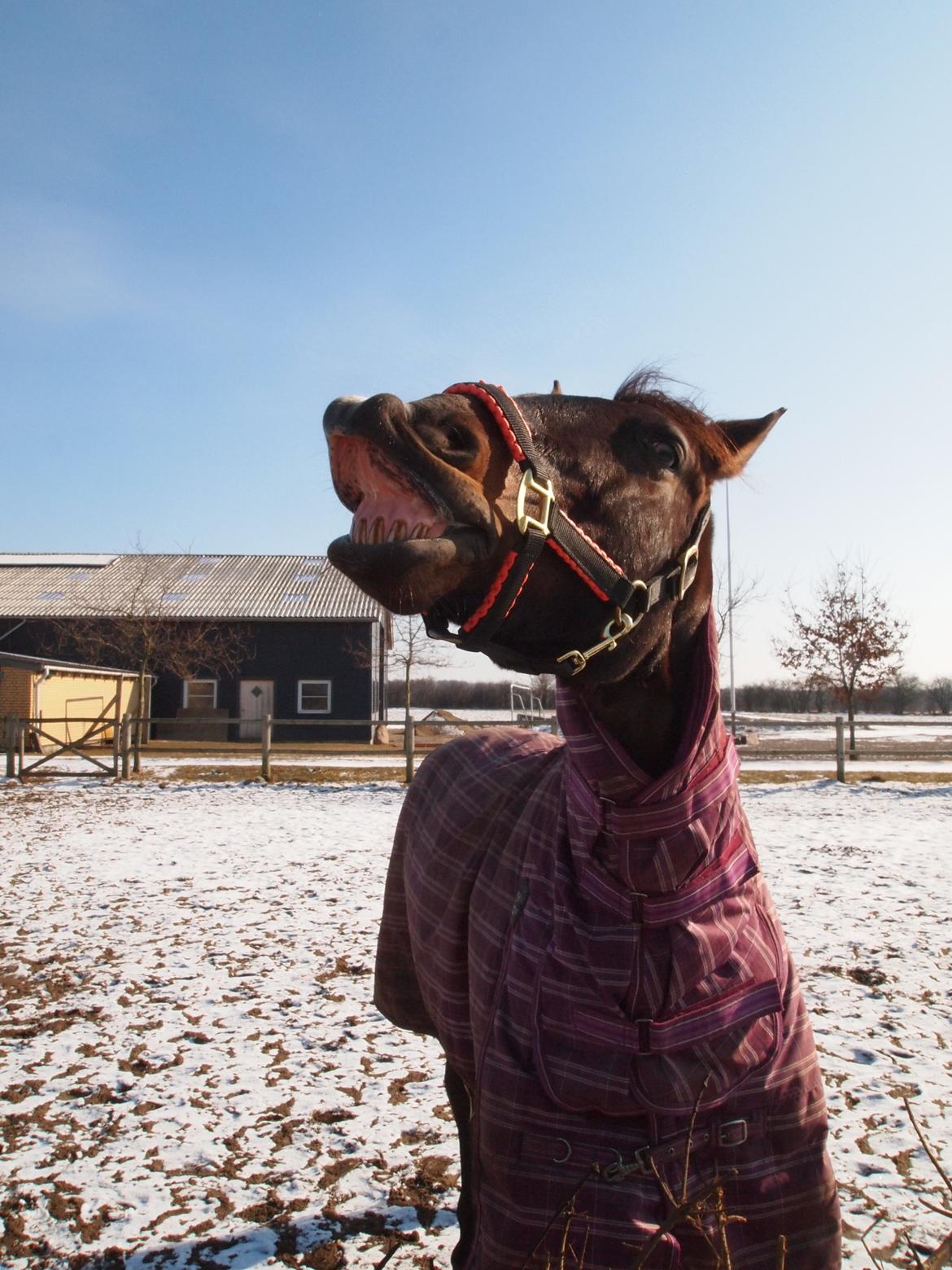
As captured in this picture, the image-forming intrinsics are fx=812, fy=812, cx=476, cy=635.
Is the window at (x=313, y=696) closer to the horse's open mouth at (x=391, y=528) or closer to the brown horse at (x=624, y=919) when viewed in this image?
the brown horse at (x=624, y=919)

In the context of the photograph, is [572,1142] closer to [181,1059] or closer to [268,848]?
[181,1059]

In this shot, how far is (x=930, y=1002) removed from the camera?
14.6 ft

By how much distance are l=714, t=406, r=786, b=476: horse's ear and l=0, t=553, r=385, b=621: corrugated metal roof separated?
25848 mm

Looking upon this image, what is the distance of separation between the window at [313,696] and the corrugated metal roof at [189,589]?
2211mm

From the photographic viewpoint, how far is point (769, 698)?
64.7 m

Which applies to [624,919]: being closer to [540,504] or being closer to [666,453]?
[540,504]

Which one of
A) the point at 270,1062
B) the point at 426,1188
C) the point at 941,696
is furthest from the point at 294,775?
the point at 941,696

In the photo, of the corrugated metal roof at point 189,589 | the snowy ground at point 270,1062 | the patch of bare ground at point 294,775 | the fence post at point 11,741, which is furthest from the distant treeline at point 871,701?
the snowy ground at point 270,1062

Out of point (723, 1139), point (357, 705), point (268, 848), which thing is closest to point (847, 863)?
point (268, 848)

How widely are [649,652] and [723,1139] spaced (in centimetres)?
93

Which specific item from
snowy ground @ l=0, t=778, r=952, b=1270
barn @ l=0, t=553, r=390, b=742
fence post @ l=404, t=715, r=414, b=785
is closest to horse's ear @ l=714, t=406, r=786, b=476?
snowy ground @ l=0, t=778, r=952, b=1270

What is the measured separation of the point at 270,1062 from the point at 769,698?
215ft

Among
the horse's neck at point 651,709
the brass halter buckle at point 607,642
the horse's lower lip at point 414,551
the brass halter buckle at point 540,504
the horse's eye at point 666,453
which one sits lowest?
the horse's neck at point 651,709

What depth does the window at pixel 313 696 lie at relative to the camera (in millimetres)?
27906
